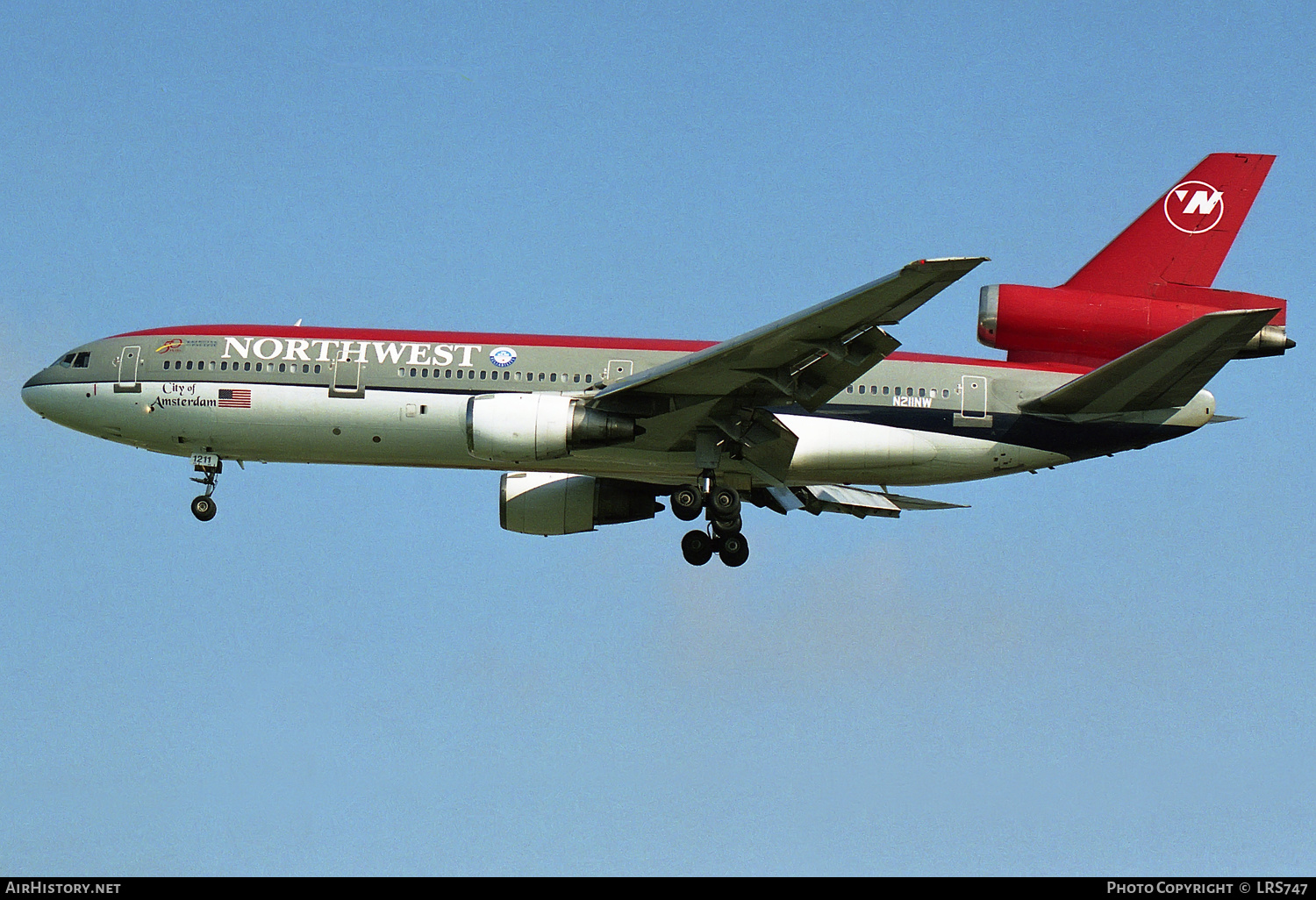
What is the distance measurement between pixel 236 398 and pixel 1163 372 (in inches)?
757

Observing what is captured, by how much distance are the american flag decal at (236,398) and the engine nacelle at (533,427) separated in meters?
5.66

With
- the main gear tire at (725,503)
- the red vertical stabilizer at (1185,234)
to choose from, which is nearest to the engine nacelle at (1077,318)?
the red vertical stabilizer at (1185,234)

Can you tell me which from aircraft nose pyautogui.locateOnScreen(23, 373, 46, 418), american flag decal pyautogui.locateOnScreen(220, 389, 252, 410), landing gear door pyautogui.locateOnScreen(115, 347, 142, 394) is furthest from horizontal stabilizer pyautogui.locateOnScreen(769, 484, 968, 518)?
aircraft nose pyautogui.locateOnScreen(23, 373, 46, 418)

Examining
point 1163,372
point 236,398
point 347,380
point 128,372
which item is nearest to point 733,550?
point 347,380

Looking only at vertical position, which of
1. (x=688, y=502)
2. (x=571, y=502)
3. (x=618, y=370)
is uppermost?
(x=618, y=370)

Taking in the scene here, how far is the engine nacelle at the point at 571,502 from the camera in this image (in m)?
33.9

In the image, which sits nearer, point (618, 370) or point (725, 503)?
point (725, 503)

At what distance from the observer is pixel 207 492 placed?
1282 inches

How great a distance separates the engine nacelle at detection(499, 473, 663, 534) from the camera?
3394 centimetres

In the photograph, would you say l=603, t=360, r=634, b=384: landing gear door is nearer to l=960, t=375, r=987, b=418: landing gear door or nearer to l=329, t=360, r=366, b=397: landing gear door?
l=329, t=360, r=366, b=397: landing gear door

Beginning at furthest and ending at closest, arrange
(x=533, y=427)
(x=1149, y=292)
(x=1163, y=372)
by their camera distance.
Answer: (x=1149, y=292) → (x=533, y=427) → (x=1163, y=372)

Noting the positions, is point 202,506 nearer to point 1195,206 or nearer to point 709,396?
point 709,396
